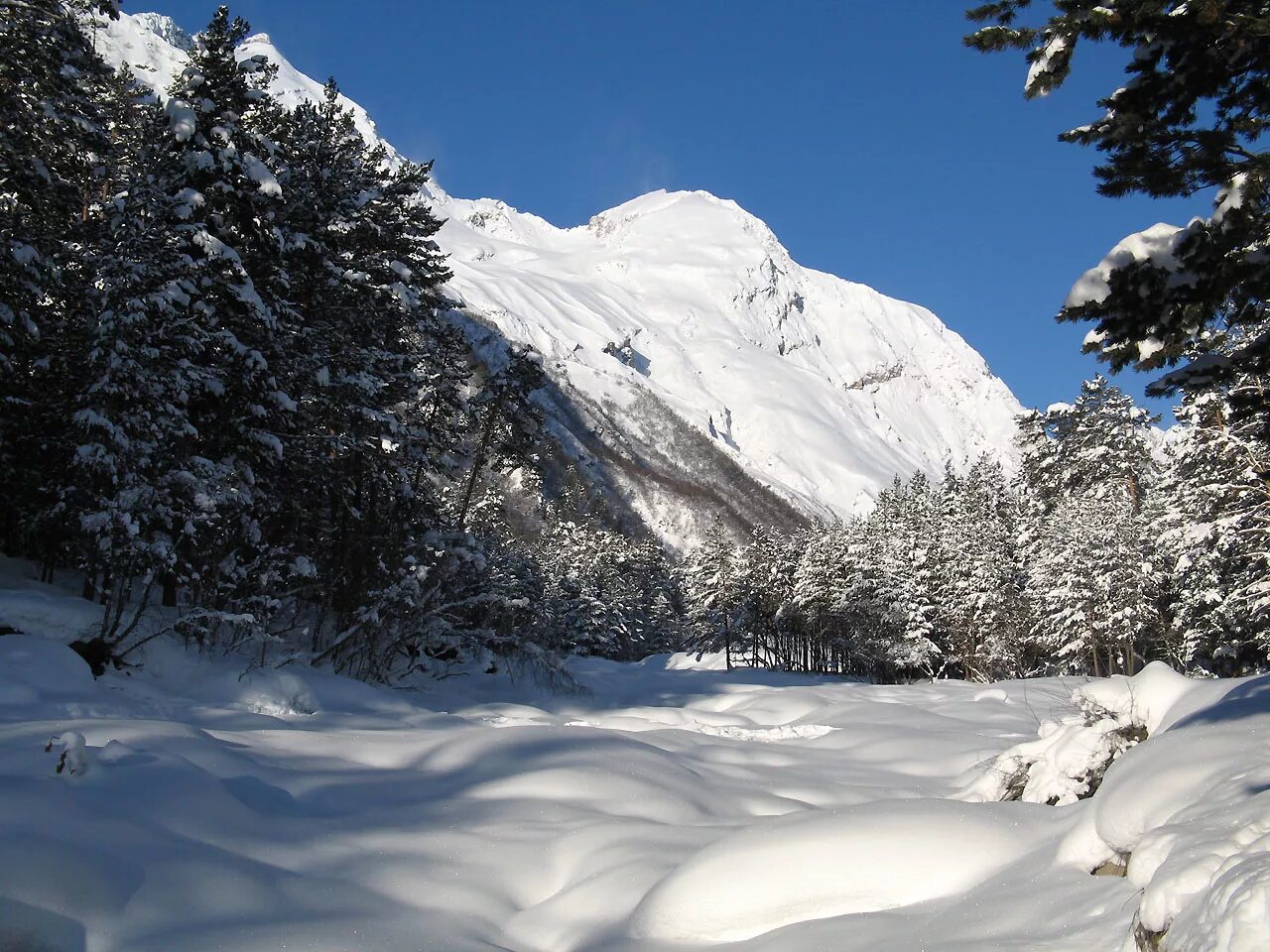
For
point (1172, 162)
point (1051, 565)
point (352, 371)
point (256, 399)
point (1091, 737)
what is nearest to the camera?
point (1172, 162)

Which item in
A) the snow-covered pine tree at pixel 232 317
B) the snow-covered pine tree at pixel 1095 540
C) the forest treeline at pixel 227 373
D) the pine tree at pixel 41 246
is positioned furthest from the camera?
the snow-covered pine tree at pixel 1095 540

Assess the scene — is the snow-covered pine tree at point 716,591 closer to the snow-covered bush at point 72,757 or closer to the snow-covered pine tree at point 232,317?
the snow-covered pine tree at point 232,317

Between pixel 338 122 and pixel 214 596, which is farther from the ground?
pixel 338 122

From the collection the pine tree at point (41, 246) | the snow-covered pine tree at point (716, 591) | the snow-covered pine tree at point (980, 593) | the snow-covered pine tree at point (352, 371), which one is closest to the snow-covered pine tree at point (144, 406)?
the pine tree at point (41, 246)

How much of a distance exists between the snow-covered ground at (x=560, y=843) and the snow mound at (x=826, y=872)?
0.02m

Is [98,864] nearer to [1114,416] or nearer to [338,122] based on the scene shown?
[338,122]

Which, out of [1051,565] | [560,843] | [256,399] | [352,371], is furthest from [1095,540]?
[560,843]

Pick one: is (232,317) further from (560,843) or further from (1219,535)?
(1219,535)

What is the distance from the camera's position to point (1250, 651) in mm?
27141

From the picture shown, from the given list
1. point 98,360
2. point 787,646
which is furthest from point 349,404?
point 787,646

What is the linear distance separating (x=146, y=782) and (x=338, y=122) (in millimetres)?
18001

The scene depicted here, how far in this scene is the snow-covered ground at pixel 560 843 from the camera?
3875 mm

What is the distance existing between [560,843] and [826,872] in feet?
8.21

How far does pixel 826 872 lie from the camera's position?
205 inches
